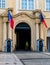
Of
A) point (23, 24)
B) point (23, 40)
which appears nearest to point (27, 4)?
point (23, 24)

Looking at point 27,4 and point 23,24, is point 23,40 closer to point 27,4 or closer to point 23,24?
point 23,24

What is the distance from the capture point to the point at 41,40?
3794 centimetres

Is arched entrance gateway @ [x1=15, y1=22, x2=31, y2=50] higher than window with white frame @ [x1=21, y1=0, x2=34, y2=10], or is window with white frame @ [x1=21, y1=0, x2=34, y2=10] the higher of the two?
window with white frame @ [x1=21, y1=0, x2=34, y2=10]

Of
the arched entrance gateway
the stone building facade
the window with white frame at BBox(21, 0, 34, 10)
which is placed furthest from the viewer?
the arched entrance gateway

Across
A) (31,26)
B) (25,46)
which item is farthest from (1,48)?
(25,46)

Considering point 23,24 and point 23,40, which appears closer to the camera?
point 23,24

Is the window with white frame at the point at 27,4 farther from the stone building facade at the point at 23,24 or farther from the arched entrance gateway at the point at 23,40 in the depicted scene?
the arched entrance gateway at the point at 23,40

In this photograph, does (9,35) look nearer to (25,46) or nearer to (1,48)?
(1,48)

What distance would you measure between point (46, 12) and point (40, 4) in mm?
1353

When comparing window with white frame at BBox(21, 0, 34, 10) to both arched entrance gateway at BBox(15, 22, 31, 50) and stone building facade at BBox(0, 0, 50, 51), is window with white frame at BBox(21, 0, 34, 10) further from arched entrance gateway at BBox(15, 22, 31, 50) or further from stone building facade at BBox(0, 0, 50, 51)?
arched entrance gateway at BBox(15, 22, 31, 50)

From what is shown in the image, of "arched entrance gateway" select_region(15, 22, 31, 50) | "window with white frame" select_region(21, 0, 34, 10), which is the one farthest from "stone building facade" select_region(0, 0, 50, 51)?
"arched entrance gateway" select_region(15, 22, 31, 50)

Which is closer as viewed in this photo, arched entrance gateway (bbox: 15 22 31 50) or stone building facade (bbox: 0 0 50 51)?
stone building facade (bbox: 0 0 50 51)

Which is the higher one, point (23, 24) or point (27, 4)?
point (27, 4)

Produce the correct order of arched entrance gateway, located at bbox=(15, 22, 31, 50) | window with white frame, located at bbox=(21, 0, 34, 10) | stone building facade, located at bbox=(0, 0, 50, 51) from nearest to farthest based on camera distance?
stone building facade, located at bbox=(0, 0, 50, 51) < window with white frame, located at bbox=(21, 0, 34, 10) < arched entrance gateway, located at bbox=(15, 22, 31, 50)
